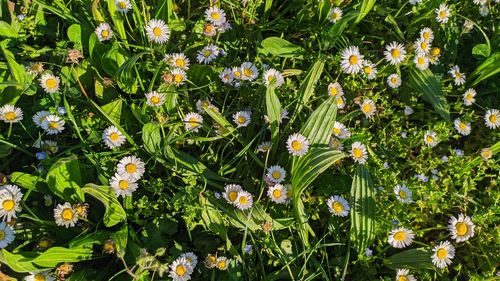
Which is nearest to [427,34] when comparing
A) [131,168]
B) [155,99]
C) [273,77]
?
[273,77]

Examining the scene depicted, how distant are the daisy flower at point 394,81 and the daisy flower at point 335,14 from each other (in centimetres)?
45

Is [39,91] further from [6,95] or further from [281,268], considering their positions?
[281,268]

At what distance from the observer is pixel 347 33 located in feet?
9.37

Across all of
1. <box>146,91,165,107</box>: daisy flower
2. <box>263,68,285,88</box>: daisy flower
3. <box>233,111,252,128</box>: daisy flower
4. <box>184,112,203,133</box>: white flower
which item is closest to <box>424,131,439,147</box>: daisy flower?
<box>263,68,285,88</box>: daisy flower

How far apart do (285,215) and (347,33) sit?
1205 mm

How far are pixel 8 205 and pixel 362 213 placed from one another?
1624mm

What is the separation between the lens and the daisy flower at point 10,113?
238 centimetres

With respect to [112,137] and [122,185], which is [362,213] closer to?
[122,185]

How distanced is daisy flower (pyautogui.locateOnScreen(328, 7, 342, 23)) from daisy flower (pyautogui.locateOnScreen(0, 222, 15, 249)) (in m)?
1.98

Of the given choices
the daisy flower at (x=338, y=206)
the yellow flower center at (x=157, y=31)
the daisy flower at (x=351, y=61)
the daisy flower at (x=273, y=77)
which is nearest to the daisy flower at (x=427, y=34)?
the daisy flower at (x=351, y=61)

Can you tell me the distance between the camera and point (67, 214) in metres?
2.15

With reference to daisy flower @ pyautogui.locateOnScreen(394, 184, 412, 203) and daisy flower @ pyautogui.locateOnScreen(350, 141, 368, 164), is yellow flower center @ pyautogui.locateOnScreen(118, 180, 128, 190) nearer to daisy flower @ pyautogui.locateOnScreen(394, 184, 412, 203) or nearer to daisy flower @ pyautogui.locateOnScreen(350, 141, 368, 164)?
daisy flower @ pyautogui.locateOnScreen(350, 141, 368, 164)

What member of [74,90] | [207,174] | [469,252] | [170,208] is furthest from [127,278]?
[469,252]

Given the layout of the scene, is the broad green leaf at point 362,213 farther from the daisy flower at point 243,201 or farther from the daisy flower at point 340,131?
the daisy flower at point 243,201
